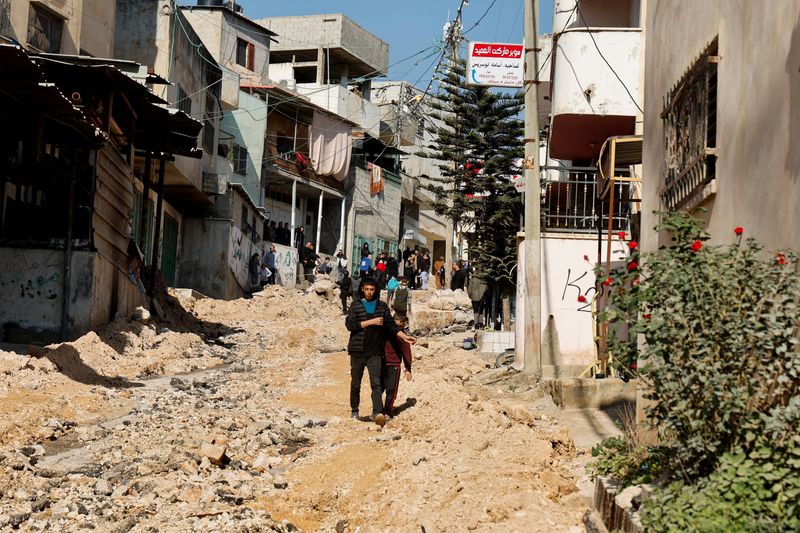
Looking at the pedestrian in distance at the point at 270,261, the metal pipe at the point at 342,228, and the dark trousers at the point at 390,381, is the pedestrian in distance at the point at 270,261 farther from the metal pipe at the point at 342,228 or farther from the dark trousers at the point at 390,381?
the dark trousers at the point at 390,381

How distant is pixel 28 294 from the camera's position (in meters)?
16.2

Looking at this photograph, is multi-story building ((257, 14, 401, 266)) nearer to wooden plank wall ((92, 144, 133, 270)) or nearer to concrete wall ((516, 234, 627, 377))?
wooden plank wall ((92, 144, 133, 270))

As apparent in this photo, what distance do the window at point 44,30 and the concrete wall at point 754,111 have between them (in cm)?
1926

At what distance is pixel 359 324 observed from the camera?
12.0m

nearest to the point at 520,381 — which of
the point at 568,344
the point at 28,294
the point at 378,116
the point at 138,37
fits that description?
the point at 568,344

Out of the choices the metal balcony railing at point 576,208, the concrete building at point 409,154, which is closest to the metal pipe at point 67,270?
the metal balcony railing at point 576,208

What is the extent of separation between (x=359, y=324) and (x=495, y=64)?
296 inches

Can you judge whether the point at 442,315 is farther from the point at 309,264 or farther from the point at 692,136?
the point at 692,136

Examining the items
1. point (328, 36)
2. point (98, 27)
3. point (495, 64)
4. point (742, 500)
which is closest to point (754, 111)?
point (742, 500)

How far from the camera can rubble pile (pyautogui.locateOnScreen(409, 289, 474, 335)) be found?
28.9 metres

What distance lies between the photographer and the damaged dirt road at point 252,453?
754 centimetres

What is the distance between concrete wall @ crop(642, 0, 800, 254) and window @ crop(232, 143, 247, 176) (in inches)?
1273

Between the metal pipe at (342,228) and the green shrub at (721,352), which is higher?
the metal pipe at (342,228)

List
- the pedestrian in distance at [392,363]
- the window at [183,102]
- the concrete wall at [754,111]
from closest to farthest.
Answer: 1. the concrete wall at [754,111]
2. the pedestrian in distance at [392,363]
3. the window at [183,102]
